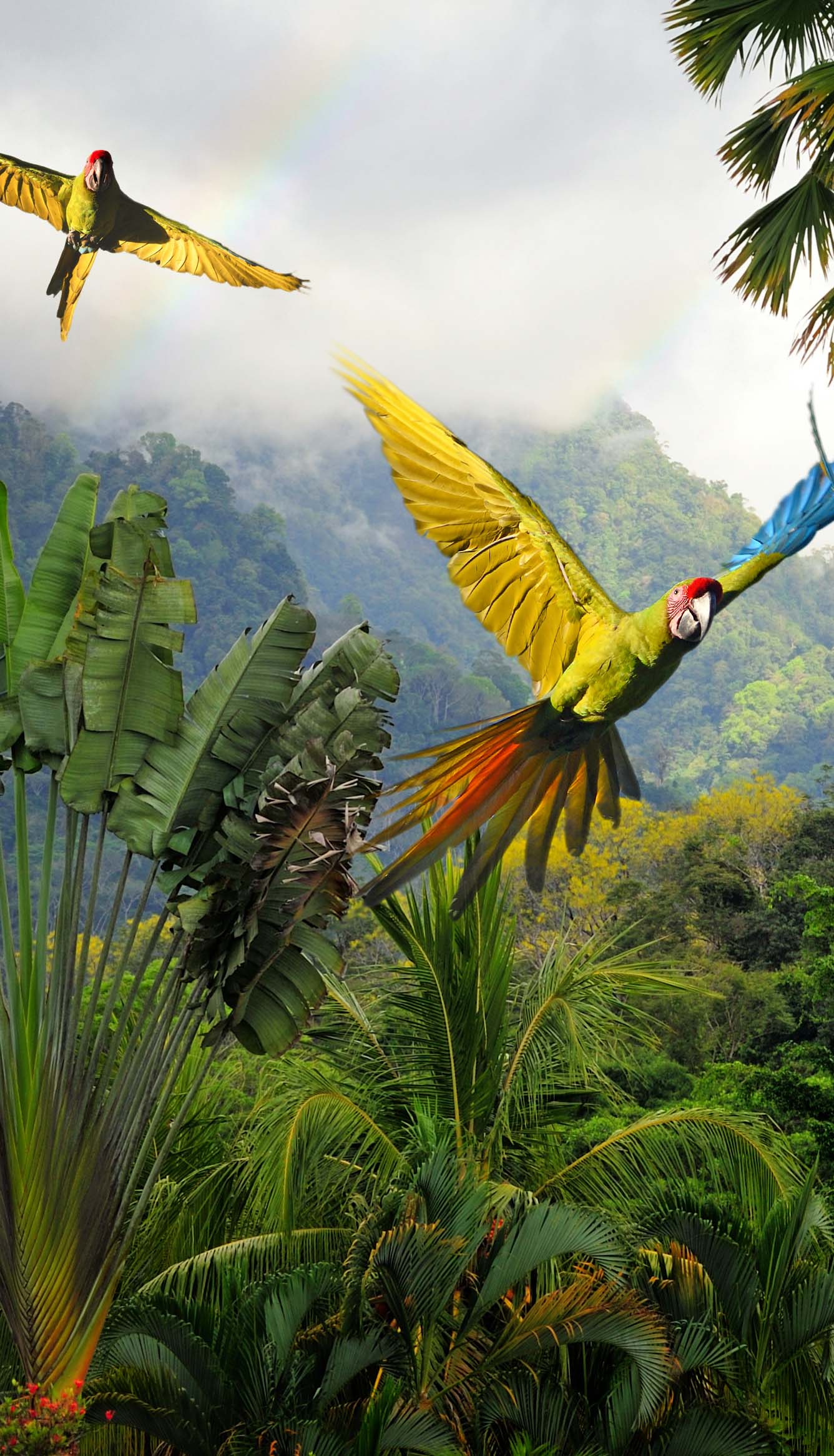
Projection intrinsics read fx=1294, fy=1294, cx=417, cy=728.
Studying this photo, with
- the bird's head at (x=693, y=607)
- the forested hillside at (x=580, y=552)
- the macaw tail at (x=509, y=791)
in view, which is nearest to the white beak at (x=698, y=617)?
the bird's head at (x=693, y=607)

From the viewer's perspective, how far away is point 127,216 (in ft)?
26.8

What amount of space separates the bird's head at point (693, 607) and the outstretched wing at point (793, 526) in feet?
0.52

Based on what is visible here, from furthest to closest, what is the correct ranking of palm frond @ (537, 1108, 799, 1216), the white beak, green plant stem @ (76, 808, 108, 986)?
1. palm frond @ (537, 1108, 799, 1216)
2. green plant stem @ (76, 808, 108, 986)
3. the white beak

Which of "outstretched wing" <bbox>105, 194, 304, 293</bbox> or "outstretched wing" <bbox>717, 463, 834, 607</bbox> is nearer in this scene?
"outstretched wing" <bbox>717, 463, 834, 607</bbox>

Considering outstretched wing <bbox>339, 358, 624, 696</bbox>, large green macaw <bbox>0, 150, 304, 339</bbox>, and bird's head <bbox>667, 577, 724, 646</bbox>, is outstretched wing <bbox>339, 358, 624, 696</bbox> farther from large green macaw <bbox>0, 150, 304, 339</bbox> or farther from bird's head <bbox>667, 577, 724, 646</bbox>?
large green macaw <bbox>0, 150, 304, 339</bbox>

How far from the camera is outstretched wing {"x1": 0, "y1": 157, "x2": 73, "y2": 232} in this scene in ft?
26.9

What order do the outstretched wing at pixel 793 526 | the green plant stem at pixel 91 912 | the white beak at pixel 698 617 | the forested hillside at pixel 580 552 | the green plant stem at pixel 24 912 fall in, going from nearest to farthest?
the white beak at pixel 698 617 → the outstretched wing at pixel 793 526 → the green plant stem at pixel 91 912 → the green plant stem at pixel 24 912 → the forested hillside at pixel 580 552

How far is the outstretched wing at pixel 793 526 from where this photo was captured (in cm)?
241

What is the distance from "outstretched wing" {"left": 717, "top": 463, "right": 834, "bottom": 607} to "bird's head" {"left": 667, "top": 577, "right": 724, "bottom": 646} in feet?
0.52

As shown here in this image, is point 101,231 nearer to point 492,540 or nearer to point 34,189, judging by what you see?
Answer: point 34,189

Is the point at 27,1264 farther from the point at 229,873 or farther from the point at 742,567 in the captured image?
the point at 742,567

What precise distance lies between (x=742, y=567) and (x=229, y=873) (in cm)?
289

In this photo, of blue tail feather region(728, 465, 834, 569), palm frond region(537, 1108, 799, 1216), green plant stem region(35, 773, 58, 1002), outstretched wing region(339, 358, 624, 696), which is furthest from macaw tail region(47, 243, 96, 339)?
blue tail feather region(728, 465, 834, 569)

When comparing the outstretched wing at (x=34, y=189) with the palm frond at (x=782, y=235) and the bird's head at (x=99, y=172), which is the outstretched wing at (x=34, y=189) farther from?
the palm frond at (x=782, y=235)
